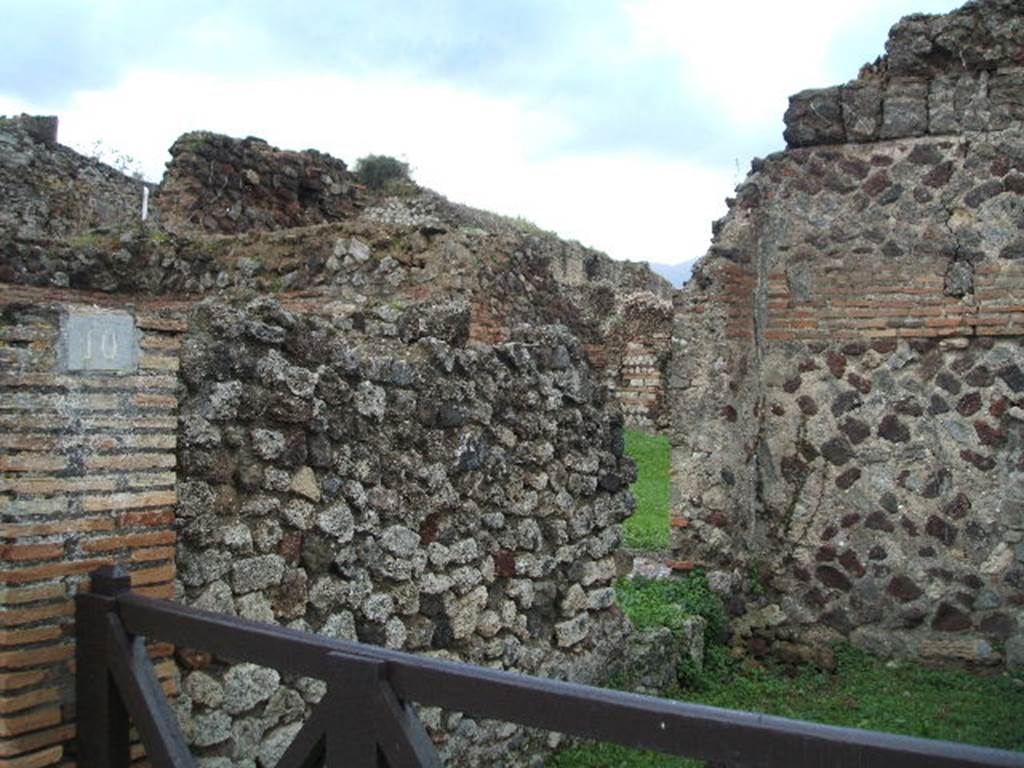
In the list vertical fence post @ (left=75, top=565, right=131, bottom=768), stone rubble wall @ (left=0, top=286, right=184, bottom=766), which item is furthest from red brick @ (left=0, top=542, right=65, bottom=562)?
vertical fence post @ (left=75, top=565, right=131, bottom=768)

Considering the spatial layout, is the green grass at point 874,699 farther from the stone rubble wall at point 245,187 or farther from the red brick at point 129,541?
the stone rubble wall at point 245,187

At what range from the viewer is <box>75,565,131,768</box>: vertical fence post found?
274 centimetres

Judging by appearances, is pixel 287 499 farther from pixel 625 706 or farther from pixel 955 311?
pixel 955 311

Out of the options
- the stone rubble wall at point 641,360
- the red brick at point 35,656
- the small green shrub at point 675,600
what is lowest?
the small green shrub at point 675,600

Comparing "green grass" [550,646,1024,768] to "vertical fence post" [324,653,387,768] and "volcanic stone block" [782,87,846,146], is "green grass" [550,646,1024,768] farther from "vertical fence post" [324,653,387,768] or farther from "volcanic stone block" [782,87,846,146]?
"volcanic stone block" [782,87,846,146]

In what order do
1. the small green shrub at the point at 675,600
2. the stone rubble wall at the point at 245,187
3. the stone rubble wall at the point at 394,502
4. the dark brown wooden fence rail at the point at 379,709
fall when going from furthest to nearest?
1. the stone rubble wall at the point at 245,187
2. the small green shrub at the point at 675,600
3. the stone rubble wall at the point at 394,502
4. the dark brown wooden fence rail at the point at 379,709

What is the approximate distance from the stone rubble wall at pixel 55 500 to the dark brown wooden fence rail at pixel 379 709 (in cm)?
8

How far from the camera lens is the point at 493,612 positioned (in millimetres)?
4617

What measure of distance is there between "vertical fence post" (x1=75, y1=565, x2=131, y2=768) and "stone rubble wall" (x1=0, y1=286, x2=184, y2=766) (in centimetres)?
5

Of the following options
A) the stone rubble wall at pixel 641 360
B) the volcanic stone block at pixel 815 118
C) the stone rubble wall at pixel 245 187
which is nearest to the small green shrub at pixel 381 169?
the stone rubble wall at pixel 641 360

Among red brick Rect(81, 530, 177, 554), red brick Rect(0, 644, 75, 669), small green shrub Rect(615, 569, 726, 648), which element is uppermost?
red brick Rect(81, 530, 177, 554)

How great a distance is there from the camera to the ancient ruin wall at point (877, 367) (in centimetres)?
680

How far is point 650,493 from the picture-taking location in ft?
38.9

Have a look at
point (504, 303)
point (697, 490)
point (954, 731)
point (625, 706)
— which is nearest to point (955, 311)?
point (697, 490)
